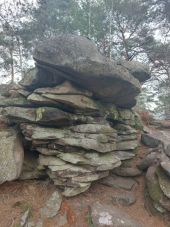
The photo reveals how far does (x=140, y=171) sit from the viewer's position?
888 centimetres

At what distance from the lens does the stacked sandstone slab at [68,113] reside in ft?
25.0

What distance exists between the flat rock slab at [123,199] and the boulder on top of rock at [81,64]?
11.9 feet

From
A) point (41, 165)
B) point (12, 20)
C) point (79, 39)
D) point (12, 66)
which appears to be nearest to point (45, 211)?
point (41, 165)

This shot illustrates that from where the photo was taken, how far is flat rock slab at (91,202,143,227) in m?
6.72

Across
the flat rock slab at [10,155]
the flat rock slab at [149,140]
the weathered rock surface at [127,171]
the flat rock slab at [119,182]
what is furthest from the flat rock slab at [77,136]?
the flat rock slab at [149,140]

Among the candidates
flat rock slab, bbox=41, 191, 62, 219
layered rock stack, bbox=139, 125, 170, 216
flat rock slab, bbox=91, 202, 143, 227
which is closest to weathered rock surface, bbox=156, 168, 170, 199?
layered rock stack, bbox=139, 125, 170, 216

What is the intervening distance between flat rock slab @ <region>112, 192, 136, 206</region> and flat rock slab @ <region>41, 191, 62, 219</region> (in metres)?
1.81

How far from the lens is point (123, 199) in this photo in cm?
784

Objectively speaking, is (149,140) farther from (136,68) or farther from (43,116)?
(43,116)

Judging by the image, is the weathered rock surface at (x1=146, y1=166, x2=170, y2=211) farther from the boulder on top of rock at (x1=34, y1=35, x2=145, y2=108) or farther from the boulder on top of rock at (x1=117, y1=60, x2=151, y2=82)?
the boulder on top of rock at (x1=117, y1=60, x2=151, y2=82)

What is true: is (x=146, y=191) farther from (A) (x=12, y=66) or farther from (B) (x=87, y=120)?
(A) (x=12, y=66)

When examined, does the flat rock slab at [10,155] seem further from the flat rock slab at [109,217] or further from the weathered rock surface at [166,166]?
the weathered rock surface at [166,166]

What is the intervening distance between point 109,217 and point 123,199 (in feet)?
3.65

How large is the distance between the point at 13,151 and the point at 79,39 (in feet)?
14.2
